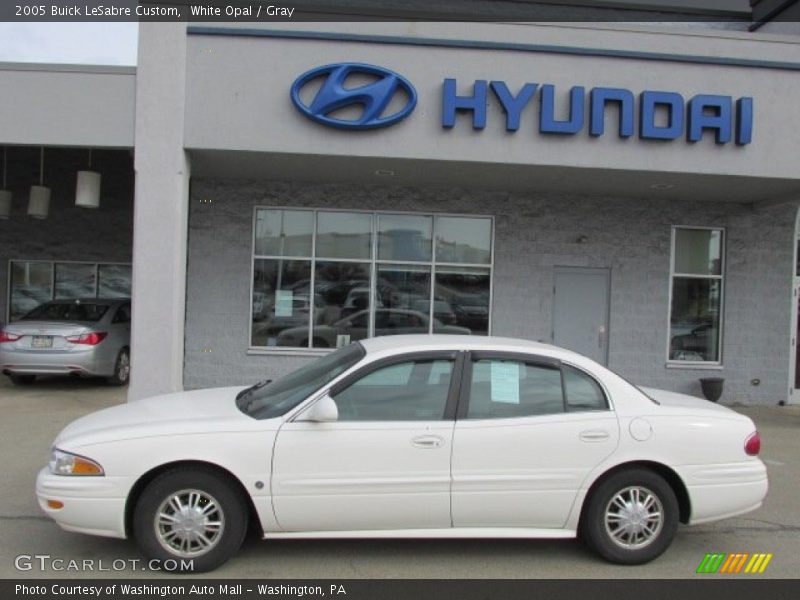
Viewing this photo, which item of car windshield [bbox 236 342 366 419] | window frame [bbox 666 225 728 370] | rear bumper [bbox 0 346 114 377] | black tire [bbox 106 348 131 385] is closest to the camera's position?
car windshield [bbox 236 342 366 419]

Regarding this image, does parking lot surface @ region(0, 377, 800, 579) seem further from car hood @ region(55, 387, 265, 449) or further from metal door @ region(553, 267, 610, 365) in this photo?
metal door @ region(553, 267, 610, 365)

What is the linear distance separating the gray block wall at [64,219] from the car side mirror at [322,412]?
36.2 ft

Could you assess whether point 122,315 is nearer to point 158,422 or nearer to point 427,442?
point 158,422

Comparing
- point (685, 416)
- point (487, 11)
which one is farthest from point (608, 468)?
point (487, 11)

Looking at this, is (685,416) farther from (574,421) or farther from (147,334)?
(147,334)

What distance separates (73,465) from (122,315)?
8.12 meters

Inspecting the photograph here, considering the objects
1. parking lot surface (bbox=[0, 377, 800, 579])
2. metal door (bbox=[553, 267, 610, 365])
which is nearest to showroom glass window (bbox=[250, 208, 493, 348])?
metal door (bbox=[553, 267, 610, 365])

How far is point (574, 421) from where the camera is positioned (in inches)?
187

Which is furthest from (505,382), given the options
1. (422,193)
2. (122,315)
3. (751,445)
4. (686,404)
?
(122,315)

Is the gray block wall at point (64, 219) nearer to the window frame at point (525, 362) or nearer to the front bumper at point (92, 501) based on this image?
the front bumper at point (92, 501)

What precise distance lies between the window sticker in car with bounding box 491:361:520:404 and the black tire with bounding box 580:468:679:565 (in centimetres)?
82

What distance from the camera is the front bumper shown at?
14.3 ft

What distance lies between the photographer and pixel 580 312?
11.9 metres
